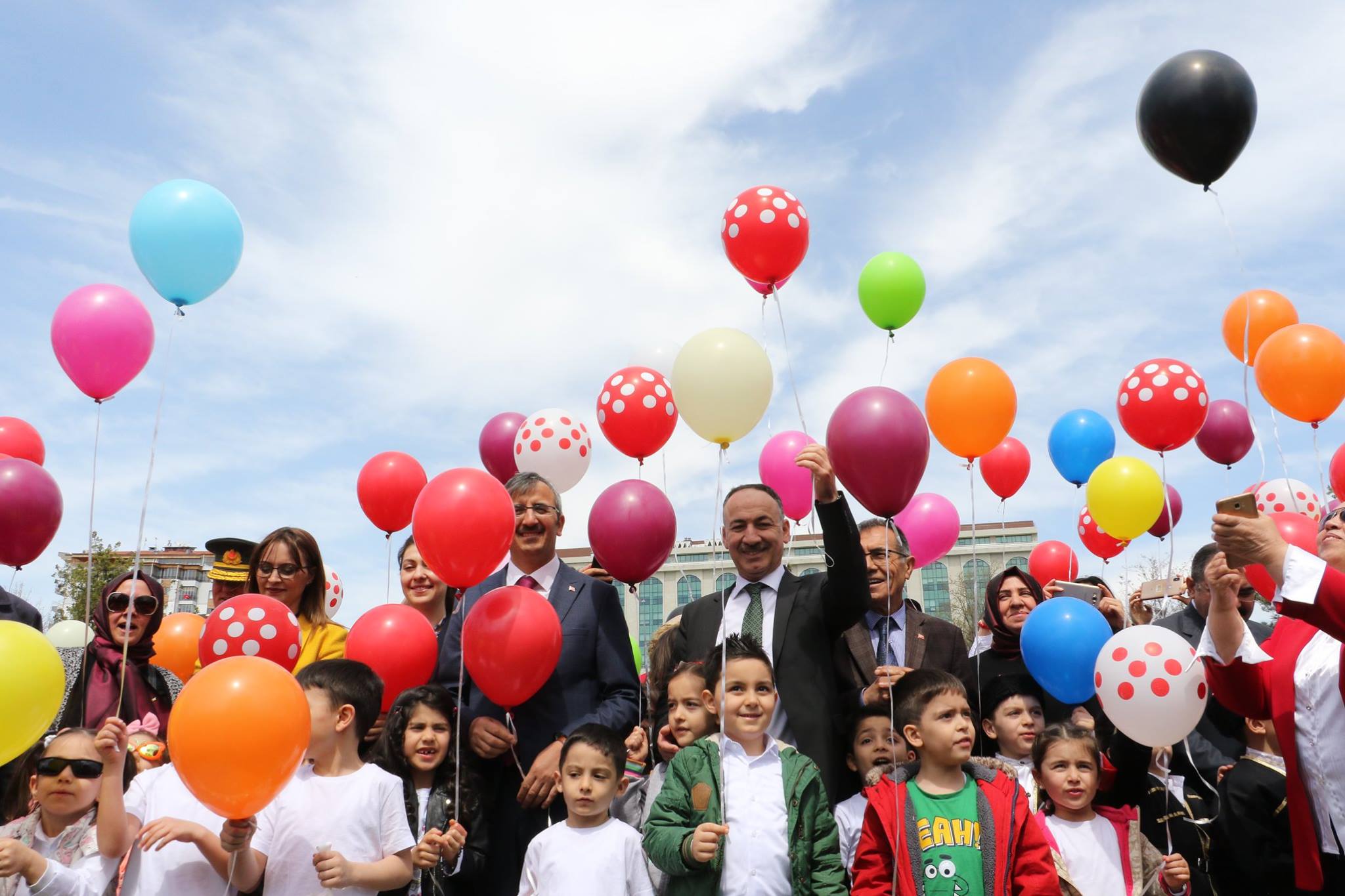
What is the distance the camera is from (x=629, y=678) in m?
4.16

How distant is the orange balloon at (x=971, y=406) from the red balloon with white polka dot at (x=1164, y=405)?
872 millimetres

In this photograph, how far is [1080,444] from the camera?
7742mm

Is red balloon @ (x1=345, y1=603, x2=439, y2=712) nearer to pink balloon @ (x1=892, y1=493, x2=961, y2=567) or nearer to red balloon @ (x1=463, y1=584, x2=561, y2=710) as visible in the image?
red balloon @ (x1=463, y1=584, x2=561, y2=710)

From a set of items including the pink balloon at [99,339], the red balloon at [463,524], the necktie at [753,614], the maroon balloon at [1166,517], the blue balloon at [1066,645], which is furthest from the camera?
the maroon balloon at [1166,517]

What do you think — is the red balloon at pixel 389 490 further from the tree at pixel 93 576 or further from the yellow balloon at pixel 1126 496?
the tree at pixel 93 576

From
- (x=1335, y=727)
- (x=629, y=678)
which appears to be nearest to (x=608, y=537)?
(x=629, y=678)

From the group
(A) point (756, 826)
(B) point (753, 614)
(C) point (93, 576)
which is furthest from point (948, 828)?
(C) point (93, 576)

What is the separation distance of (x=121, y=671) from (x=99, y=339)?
1.86 metres

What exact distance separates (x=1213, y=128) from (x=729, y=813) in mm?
3313

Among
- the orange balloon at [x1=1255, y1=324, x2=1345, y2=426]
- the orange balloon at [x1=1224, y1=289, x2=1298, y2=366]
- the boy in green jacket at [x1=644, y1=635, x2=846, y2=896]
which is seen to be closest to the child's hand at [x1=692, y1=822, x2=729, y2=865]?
the boy in green jacket at [x1=644, y1=635, x2=846, y2=896]

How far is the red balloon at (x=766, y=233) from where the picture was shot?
16.6 ft

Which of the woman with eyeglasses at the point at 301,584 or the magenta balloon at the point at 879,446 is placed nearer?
the magenta balloon at the point at 879,446

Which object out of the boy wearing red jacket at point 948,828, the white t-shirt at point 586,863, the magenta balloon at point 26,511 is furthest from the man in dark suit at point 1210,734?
the magenta balloon at point 26,511

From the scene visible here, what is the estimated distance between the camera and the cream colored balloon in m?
4.56
